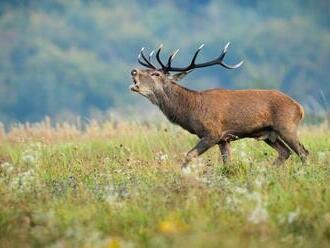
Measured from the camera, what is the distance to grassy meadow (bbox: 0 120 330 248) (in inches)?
367

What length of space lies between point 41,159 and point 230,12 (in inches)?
5661

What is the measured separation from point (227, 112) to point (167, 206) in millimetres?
4988

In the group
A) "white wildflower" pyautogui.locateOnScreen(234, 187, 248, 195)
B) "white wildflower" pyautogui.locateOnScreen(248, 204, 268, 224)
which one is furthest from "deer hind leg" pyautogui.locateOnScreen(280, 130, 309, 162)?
"white wildflower" pyautogui.locateOnScreen(248, 204, 268, 224)

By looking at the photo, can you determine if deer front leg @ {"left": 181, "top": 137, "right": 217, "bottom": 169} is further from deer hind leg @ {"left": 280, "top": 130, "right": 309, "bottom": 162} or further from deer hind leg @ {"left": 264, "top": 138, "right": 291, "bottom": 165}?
deer hind leg @ {"left": 264, "top": 138, "right": 291, "bottom": 165}

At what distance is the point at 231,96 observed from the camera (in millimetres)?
15539

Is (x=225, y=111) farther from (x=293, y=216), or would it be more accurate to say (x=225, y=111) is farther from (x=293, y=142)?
(x=293, y=216)

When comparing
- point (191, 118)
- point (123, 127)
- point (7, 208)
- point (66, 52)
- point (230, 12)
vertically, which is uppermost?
point (230, 12)

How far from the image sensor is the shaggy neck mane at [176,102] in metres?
15.5

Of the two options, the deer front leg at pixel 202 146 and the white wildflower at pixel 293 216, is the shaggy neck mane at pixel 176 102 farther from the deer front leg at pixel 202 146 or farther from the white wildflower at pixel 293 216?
the white wildflower at pixel 293 216

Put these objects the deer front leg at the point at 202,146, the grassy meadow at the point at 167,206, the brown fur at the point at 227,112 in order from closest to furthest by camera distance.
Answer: the grassy meadow at the point at 167,206 → the deer front leg at the point at 202,146 → the brown fur at the point at 227,112

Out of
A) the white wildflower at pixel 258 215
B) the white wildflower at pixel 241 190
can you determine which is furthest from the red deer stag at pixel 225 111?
the white wildflower at pixel 258 215

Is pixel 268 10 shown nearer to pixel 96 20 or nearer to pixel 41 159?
pixel 96 20

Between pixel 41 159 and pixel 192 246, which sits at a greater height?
pixel 41 159

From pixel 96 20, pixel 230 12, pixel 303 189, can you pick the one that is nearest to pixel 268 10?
pixel 230 12
